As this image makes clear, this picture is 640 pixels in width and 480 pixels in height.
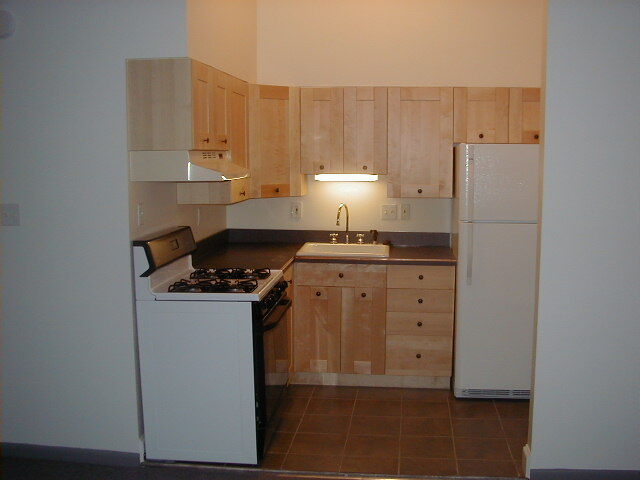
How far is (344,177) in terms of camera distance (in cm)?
503

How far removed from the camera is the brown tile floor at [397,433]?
11.6 ft

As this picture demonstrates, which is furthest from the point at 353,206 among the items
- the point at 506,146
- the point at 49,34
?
→ the point at 49,34

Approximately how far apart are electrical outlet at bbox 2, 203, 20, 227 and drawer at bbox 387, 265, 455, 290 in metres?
2.30

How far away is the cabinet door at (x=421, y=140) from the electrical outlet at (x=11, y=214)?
2411 millimetres

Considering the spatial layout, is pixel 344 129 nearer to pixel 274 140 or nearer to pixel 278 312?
pixel 274 140

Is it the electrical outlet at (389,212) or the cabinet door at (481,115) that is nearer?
the cabinet door at (481,115)

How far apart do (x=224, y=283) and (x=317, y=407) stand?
3.99 ft

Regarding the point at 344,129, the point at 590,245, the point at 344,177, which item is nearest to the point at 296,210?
the point at 344,177

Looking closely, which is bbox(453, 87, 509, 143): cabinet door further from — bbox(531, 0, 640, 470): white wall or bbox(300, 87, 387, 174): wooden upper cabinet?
bbox(531, 0, 640, 470): white wall

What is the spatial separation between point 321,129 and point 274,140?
337 millimetres

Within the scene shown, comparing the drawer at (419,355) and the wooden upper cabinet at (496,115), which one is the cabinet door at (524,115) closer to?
the wooden upper cabinet at (496,115)

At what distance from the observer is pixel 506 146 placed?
4.25 metres

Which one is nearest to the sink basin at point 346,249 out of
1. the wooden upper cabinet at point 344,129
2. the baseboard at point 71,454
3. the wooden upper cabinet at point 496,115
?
the wooden upper cabinet at point 344,129

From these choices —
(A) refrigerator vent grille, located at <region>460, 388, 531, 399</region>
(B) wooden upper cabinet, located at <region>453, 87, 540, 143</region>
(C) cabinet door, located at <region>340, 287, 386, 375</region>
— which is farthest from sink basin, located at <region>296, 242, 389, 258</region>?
(A) refrigerator vent grille, located at <region>460, 388, 531, 399</region>
